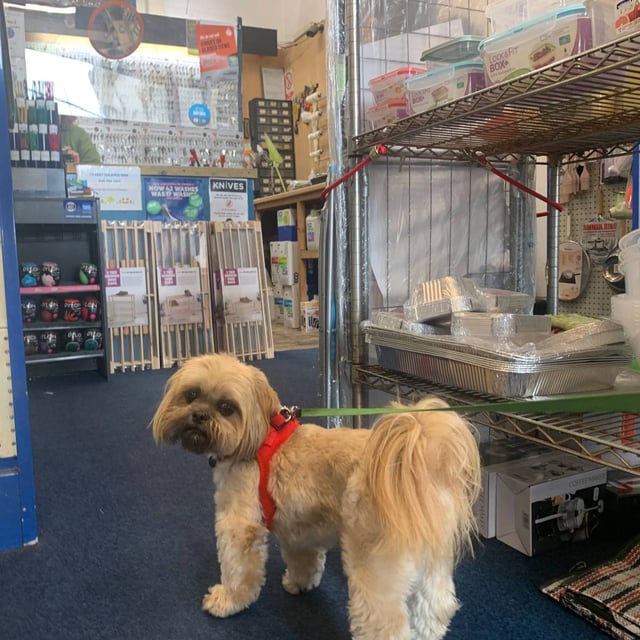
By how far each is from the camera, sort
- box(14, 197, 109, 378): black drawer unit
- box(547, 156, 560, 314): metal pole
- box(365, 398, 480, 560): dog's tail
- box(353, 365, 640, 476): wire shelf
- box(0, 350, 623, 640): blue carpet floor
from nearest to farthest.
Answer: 1. box(365, 398, 480, 560): dog's tail
2. box(353, 365, 640, 476): wire shelf
3. box(0, 350, 623, 640): blue carpet floor
4. box(547, 156, 560, 314): metal pole
5. box(14, 197, 109, 378): black drawer unit

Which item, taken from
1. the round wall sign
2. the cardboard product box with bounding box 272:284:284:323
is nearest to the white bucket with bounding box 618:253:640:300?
the cardboard product box with bounding box 272:284:284:323

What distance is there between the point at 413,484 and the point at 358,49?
1.49m

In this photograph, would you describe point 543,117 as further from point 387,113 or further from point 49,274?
point 49,274

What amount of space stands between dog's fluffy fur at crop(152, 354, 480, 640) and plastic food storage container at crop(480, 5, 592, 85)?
0.80 meters

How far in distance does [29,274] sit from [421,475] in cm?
352

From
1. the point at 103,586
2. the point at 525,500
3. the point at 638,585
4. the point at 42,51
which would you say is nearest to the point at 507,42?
the point at 525,500

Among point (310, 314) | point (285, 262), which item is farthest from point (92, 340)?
point (285, 262)

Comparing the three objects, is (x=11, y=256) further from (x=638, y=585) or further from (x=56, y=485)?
(x=638, y=585)

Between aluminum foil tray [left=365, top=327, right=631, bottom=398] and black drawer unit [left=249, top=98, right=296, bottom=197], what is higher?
black drawer unit [left=249, top=98, right=296, bottom=197]

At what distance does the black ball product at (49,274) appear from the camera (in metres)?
3.88

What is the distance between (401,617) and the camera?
1.14 meters

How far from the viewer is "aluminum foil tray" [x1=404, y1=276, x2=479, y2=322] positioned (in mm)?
1682

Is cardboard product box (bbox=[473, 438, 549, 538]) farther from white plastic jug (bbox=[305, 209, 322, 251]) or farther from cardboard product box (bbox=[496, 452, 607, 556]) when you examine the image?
white plastic jug (bbox=[305, 209, 322, 251])

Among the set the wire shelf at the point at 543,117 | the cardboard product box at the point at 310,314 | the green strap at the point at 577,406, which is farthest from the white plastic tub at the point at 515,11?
the cardboard product box at the point at 310,314
